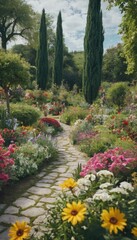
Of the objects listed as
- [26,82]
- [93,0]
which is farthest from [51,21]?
[26,82]

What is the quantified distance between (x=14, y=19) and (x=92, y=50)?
729 inches

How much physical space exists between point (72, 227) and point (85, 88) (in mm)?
14758

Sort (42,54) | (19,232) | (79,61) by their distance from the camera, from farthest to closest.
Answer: (79,61) < (42,54) < (19,232)

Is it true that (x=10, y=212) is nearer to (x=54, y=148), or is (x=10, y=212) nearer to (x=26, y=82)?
(x=54, y=148)

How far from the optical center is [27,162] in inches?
228

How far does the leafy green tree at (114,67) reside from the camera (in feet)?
98.6

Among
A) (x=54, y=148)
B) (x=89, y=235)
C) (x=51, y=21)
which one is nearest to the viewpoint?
(x=89, y=235)

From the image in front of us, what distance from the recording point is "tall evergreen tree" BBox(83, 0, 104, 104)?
1680 cm

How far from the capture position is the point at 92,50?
16.9m

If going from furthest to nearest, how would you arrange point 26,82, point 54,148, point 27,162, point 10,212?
point 26,82, point 54,148, point 27,162, point 10,212

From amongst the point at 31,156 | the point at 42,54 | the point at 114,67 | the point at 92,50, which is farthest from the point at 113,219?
the point at 114,67

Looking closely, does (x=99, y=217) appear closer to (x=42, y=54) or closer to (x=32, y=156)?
(x=32, y=156)

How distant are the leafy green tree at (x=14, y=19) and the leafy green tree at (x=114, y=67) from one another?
354 inches

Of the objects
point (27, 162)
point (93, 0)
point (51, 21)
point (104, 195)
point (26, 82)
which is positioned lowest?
point (27, 162)
